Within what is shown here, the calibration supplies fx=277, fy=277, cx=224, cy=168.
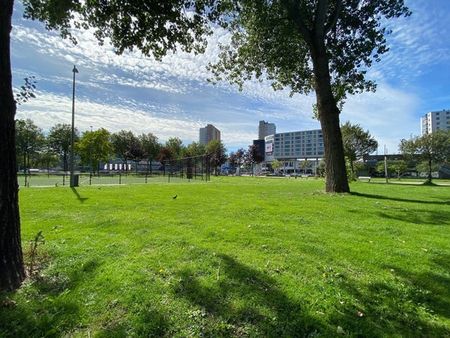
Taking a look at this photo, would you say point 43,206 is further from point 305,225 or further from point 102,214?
point 305,225

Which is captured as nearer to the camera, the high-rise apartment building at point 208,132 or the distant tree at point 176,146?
the distant tree at point 176,146

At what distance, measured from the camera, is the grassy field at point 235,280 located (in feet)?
8.79

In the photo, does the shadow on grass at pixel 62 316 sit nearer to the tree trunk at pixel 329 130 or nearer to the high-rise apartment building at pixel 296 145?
the tree trunk at pixel 329 130

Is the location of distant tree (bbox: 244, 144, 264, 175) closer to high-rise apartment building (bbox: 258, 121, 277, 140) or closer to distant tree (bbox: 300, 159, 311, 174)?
distant tree (bbox: 300, 159, 311, 174)

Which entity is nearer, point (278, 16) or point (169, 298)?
point (169, 298)

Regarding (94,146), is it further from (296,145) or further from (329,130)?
(296,145)

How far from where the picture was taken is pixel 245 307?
292 centimetres

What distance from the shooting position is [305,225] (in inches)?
246


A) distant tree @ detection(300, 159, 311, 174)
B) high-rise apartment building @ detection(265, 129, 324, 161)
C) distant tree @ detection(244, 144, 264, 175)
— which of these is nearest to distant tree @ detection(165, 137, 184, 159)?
distant tree @ detection(244, 144, 264, 175)

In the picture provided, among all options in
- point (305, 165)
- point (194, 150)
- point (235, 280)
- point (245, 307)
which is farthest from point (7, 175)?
point (305, 165)

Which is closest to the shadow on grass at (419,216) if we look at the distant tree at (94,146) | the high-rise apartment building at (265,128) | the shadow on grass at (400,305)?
the shadow on grass at (400,305)

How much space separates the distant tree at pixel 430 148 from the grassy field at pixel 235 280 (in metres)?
36.0

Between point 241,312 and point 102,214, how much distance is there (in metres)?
5.86

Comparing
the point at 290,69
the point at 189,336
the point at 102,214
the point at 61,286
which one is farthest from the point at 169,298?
the point at 290,69
